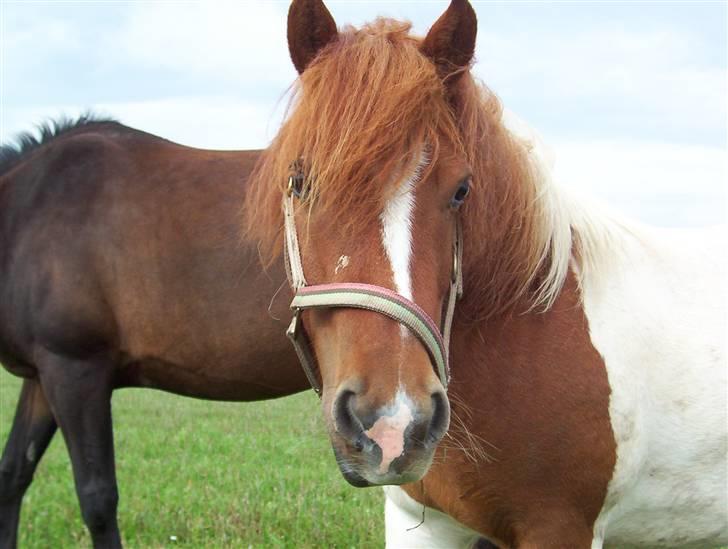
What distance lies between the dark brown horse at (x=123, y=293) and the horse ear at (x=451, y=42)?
81.1 inches

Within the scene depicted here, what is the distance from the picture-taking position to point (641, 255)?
8.45ft

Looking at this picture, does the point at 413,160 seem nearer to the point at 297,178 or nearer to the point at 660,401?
the point at 297,178

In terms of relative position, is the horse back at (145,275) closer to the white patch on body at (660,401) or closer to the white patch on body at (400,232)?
the white patch on body at (660,401)

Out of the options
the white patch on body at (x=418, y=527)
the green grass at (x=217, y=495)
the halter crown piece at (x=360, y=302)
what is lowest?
the green grass at (x=217, y=495)

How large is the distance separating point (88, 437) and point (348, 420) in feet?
9.14

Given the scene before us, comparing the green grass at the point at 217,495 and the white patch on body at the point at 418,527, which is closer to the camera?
the white patch on body at the point at 418,527

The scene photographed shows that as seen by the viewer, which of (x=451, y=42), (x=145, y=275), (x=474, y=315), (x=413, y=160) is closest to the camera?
(x=413, y=160)

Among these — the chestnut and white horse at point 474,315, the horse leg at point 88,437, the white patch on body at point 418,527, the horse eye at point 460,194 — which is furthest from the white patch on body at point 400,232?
the horse leg at point 88,437

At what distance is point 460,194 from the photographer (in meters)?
2.00

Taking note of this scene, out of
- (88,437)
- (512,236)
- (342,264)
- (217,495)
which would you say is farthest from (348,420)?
(217,495)

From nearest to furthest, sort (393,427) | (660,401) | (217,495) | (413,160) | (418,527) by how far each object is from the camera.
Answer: (393,427)
(413,160)
(660,401)
(418,527)
(217,495)

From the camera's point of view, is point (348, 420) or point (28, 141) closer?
point (348, 420)

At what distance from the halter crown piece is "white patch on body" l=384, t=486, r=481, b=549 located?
0.57m

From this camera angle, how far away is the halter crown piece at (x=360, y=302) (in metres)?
1.77
